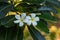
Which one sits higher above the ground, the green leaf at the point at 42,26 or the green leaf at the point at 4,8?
the green leaf at the point at 4,8

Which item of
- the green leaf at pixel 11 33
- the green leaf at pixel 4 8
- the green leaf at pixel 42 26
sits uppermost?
the green leaf at pixel 4 8

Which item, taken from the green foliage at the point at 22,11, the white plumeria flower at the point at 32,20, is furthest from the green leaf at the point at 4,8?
the white plumeria flower at the point at 32,20

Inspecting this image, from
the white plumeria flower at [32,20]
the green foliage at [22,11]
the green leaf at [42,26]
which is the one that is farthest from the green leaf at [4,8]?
the green leaf at [42,26]

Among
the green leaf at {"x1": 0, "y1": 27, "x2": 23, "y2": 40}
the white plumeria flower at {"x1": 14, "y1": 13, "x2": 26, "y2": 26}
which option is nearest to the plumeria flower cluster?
the white plumeria flower at {"x1": 14, "y1": 13, "x2": 26, "y2": 26}

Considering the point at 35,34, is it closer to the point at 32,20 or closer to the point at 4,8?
the point at 32,20

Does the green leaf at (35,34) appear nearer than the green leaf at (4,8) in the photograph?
No

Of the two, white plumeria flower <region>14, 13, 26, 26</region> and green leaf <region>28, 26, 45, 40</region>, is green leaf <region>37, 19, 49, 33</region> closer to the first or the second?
green leaf <region>28, 26, 45, 40</region>

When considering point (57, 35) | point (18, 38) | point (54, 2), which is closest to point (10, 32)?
point (18, 38)

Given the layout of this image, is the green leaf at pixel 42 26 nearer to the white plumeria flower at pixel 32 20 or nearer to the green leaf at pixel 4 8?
the white plumeria flower at pixel 32 20

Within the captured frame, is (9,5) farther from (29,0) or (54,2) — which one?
(54,2)
